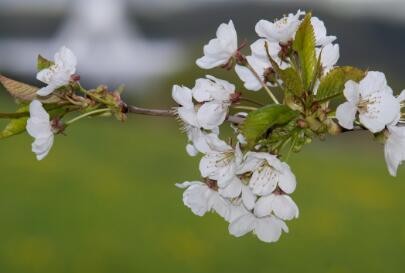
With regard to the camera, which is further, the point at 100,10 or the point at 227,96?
the point at 100,10

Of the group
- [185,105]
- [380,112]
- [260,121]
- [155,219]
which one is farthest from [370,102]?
[155,219]

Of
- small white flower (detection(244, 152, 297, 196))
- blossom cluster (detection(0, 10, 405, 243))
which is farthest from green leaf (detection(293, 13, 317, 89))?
small white flower (detection(244, 152, 297, 196))

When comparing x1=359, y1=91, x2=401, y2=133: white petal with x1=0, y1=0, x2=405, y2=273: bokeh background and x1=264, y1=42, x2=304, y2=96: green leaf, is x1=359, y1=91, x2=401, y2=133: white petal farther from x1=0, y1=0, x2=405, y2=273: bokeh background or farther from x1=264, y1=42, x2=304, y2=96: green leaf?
x1=0, y1=0, x2=405, y2=273: bokeh background

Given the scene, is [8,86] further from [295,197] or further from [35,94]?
[295,197]

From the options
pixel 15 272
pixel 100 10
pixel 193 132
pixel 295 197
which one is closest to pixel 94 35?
pixel 100 10

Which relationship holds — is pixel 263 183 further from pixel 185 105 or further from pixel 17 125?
pixel 17 125

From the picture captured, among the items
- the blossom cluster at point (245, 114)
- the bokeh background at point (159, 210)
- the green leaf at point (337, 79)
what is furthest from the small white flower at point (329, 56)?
the bokeh background at point (159, 210)
